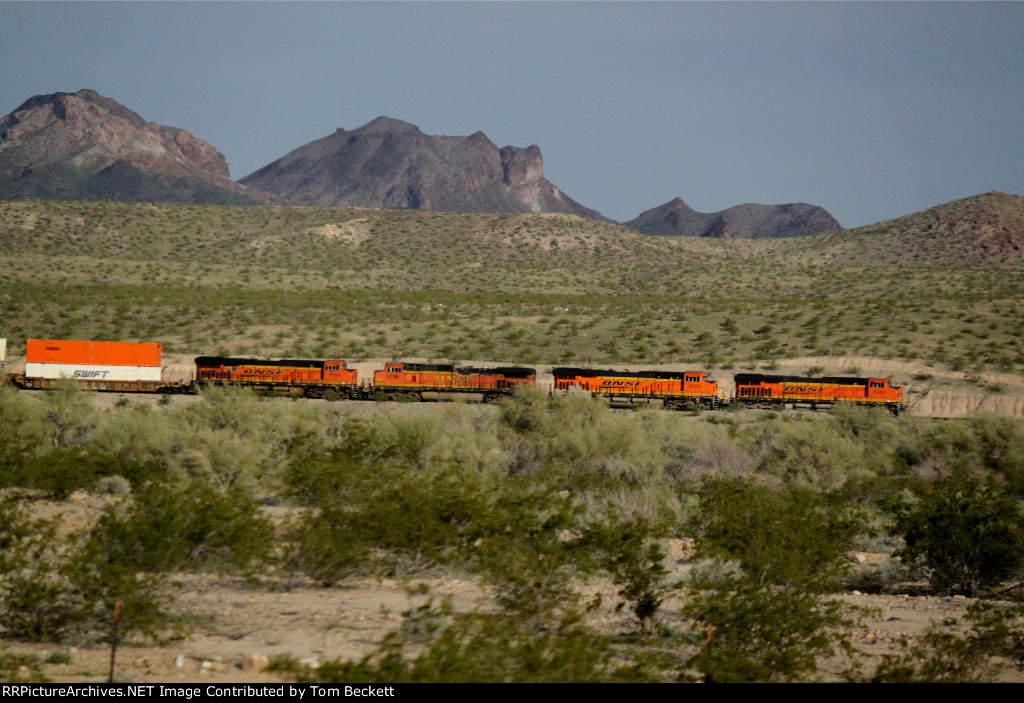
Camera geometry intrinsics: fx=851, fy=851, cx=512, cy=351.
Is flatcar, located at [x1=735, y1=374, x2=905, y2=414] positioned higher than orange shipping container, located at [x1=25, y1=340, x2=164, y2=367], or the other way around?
orange shipping container, located at [x1=25, y1=340, x2=164, y2=367]

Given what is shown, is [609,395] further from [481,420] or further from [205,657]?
[205,657]

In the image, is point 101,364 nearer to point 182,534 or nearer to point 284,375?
point 284,375

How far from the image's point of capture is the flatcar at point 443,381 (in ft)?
153

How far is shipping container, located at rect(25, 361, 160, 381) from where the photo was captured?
47656 millimetres

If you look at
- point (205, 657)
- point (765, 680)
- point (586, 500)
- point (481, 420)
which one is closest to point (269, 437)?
point (481, 420)

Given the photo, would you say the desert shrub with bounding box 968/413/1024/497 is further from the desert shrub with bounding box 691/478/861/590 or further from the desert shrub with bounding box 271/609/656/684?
the desert shrub with bounding box 271/609/656/684

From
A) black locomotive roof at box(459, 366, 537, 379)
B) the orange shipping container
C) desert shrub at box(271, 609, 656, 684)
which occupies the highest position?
the orange shipping container

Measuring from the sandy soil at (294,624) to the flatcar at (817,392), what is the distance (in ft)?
104

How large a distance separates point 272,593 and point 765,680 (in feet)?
27.8

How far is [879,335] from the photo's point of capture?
65.4 metres

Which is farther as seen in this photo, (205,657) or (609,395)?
(609,395)

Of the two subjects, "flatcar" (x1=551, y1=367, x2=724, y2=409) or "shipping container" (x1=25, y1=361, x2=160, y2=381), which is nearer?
"shipping container" (x1=25, y1=361, x2=160, y2=381)

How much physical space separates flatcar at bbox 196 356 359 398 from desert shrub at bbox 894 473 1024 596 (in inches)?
1326

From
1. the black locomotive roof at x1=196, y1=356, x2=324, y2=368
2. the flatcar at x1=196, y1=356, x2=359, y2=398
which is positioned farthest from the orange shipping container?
the flatcar at x1=196, y1=356, x2=359, y2=398
